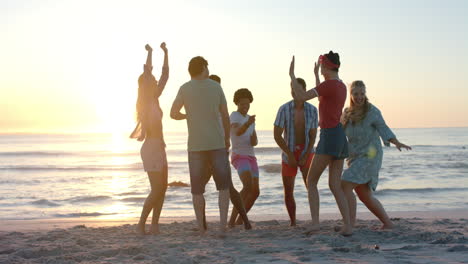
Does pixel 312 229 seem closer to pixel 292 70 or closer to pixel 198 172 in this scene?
pixel 198 172

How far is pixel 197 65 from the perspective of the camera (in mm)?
5738

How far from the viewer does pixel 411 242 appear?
17.7 ft

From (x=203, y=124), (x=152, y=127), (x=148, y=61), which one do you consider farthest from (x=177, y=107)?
(x=148, y=61)

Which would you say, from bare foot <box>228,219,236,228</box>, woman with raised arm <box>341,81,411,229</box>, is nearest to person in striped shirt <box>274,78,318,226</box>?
woman with raised arm <box>341,81,411,229</box>

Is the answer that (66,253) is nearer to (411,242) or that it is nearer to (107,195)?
(411,242)

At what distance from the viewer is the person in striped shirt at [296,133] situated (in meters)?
6.41

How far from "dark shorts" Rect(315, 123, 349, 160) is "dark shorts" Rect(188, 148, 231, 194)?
0.96 m

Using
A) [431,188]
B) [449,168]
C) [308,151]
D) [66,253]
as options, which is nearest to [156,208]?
[66,253]

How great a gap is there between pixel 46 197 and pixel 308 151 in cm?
879

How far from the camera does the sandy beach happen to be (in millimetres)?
4680

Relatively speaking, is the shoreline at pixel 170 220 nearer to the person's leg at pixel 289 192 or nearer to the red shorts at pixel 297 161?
the person's leg at pixel 289 192

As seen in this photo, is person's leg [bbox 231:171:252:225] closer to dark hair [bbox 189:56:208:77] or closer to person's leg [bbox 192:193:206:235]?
person's leg [bbox 192:193:206:235]

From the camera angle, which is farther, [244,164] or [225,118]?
[244,164]

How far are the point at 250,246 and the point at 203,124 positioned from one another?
4.26 ft
